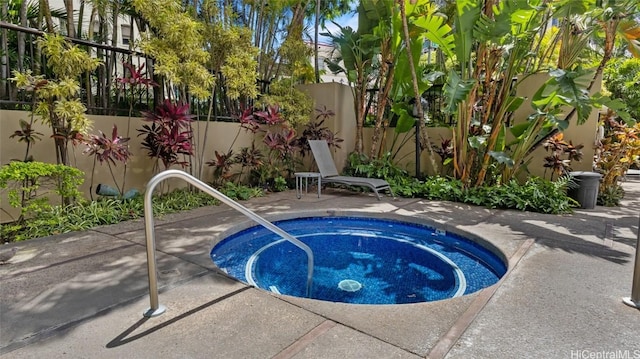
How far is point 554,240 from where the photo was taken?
4.17m

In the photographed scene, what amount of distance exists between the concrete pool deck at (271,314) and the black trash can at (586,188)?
2.59 m

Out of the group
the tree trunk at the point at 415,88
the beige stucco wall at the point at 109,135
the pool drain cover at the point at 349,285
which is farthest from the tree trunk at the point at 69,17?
the pool drain cover at the point at 349,285

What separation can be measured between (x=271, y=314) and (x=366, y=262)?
2.20m

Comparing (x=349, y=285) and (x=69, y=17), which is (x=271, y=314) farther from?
(x=69, y=17)

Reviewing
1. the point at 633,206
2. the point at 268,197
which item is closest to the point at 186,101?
the point at 268,197

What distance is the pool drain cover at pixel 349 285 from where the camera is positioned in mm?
3576

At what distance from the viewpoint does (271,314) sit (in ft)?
7.74

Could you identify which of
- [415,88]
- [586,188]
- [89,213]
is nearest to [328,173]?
[415,88]

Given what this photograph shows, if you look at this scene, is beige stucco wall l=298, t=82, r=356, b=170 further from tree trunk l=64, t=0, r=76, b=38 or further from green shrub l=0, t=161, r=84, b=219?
green shrub l=0, t=161, r=84, b=219

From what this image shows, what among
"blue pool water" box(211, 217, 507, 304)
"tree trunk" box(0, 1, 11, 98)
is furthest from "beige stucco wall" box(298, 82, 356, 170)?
"tree trunk" box(0, 1, 11, 98)

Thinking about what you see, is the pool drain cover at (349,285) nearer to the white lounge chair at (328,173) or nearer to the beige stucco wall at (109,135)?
the white lounge chair at (328,173)

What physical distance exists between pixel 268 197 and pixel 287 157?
1627 mm

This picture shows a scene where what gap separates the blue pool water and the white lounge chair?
1.33 m

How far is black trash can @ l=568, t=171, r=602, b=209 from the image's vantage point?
239 inches
